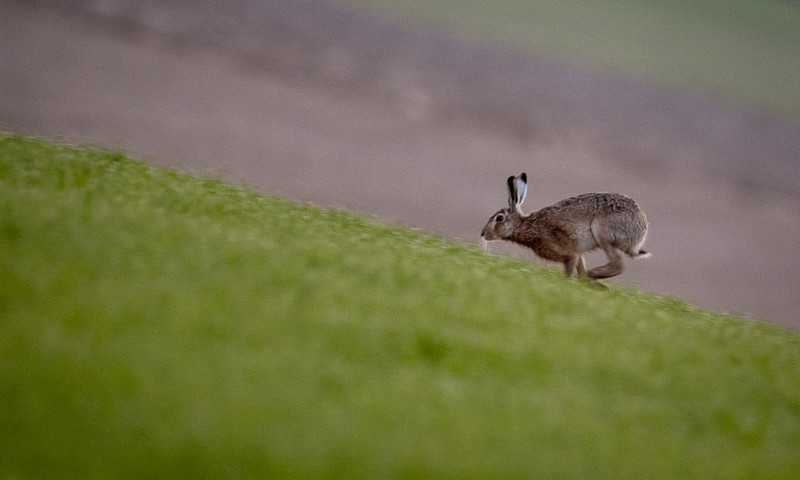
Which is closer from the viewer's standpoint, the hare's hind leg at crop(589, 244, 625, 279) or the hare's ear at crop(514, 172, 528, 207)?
the hare's hind leg at crop(589, 244, 625, 279)

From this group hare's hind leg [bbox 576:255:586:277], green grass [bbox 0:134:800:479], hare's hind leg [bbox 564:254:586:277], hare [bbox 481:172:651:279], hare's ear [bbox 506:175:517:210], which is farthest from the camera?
hare's ear [bbox 506:175:517:210]

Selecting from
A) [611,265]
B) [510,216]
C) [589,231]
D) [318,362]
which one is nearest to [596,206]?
[589,231]

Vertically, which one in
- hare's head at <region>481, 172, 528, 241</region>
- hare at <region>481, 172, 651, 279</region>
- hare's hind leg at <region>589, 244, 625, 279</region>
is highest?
hare's head at <region>481, 172, 528, 241</region>

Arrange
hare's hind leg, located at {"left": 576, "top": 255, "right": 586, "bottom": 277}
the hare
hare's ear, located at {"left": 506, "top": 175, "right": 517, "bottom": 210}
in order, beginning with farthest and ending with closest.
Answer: hare's ear, located at {"left": 506, "top": 175, "right": 517, "bottom": 210}
hare's hind leg, located at {"left": 576, "top": 255, "right": 586, "bottom": 277}
the hare

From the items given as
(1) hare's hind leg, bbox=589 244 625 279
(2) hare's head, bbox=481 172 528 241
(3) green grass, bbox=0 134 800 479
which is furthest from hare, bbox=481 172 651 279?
(3) green grass, bbox=0 134 800 479

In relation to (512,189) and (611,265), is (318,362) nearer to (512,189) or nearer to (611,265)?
(611,265)

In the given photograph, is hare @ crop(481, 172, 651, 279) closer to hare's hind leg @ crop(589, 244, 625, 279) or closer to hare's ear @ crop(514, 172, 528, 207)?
hare's hind leg @ crop(589, 244, 625, 279)

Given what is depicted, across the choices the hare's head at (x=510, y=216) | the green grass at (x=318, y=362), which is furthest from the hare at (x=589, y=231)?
the green grass at (x=318, y=362)

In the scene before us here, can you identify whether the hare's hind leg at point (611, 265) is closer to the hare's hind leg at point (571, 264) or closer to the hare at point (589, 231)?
the hare at point (589, 231)
